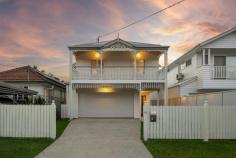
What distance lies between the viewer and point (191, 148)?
11.4 metres

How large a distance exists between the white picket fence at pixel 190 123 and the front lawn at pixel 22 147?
4644 millimetres

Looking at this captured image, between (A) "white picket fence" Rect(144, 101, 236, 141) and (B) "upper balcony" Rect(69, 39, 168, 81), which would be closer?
(A) "white picket fence" Rect(144, 101, 236, 141)

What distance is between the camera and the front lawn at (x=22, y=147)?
10.1 metres

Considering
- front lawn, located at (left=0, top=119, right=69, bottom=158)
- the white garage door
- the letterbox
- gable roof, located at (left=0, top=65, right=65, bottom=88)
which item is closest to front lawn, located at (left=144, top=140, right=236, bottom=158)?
the letterbox

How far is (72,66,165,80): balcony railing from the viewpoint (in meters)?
23.4

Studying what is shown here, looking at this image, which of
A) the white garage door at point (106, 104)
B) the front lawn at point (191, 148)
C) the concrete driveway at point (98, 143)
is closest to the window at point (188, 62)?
the white garage door at point (106, 104)

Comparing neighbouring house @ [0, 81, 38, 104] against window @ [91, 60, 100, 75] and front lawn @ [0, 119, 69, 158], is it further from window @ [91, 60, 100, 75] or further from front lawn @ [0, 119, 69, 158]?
window @ [91, 60, 100, 75]

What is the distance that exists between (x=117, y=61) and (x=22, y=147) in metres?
15.3

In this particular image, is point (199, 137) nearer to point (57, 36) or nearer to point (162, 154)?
point (162, 154)

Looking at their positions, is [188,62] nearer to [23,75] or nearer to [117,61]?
[117,61]

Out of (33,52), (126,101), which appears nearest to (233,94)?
(126,101)

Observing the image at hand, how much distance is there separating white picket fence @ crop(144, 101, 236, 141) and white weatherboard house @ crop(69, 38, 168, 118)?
9.48 metres

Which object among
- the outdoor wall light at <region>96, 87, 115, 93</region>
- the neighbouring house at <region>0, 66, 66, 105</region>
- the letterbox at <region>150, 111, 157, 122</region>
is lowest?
the letterbox at <region>150, 111, 157, 122</region>

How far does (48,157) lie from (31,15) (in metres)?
12.3
